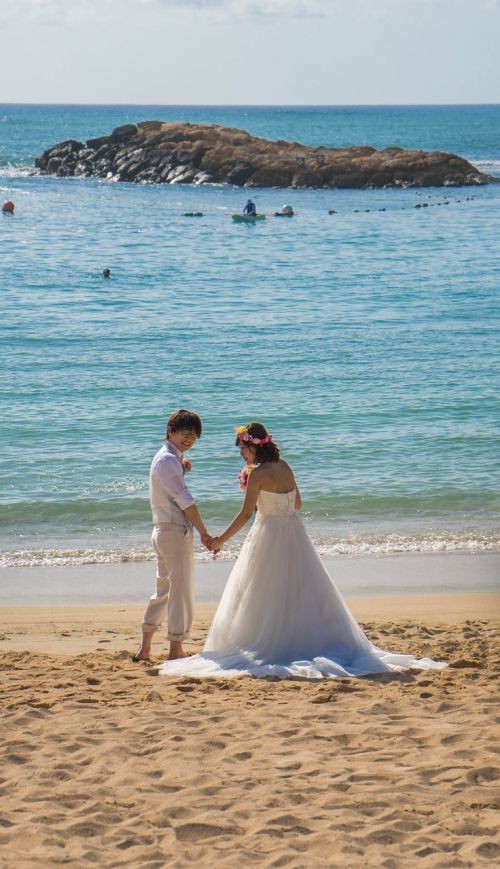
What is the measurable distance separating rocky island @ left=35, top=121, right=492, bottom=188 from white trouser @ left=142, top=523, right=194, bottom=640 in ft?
201

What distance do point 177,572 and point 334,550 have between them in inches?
186

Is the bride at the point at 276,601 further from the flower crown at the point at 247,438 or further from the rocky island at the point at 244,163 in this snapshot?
the rocky island at the point at 244,163

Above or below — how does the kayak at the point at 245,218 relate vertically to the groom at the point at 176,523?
above

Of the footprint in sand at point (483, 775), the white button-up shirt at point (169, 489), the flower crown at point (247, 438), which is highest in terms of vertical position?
the flower crown at point (247, 438)

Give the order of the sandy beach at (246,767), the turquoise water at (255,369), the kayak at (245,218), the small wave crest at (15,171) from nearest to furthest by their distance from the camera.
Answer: the sandy beach at (246,767) → the turquoise water at (255,369) → the kayak at (245,218) → the small wave crest at (15,171)

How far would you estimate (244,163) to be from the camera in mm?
68625

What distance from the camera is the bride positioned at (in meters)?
8.04

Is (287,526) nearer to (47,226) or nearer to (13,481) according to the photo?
(13,481)

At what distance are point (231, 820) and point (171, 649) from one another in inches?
116

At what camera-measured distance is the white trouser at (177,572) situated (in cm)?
827

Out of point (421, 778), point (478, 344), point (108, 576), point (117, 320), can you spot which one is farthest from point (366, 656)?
point (117, 320)

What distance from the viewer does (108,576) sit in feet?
38.8

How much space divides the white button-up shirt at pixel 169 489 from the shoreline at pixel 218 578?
2.83 metres

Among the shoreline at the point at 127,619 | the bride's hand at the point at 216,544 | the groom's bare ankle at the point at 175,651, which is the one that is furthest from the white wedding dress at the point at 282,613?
the shoreline at the point at 127,619
